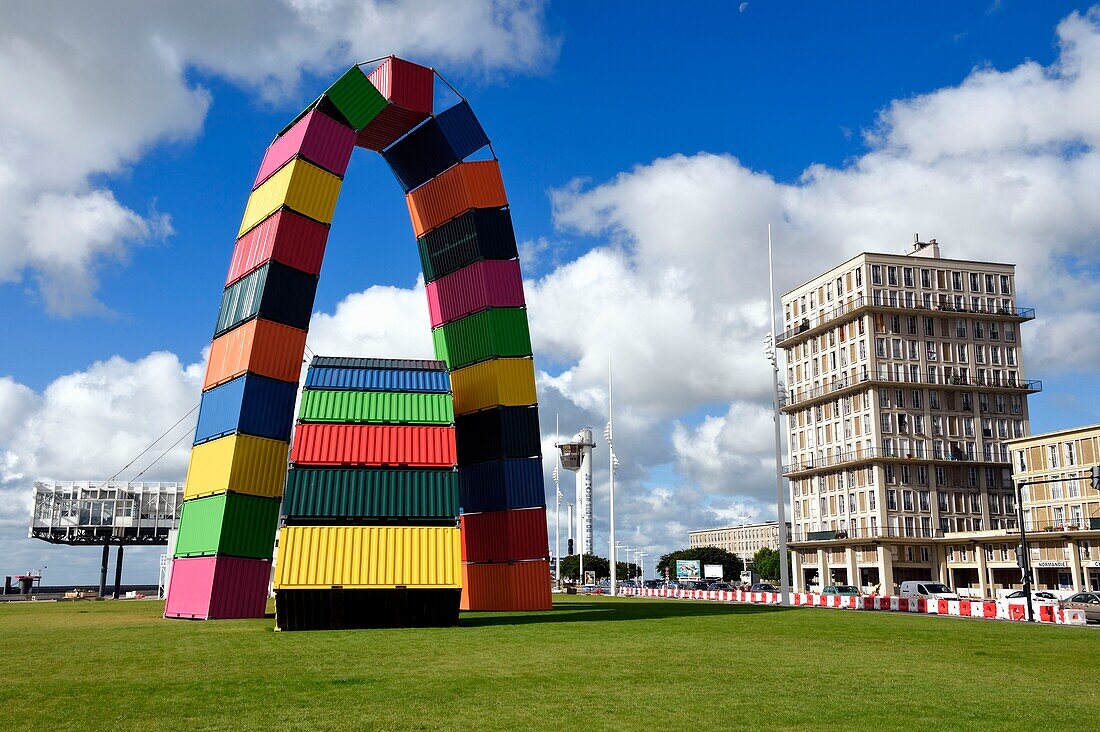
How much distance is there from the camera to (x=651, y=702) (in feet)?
47.0

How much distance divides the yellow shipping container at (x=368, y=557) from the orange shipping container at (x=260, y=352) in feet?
31.9

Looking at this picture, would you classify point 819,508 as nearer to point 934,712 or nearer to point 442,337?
point 442,337

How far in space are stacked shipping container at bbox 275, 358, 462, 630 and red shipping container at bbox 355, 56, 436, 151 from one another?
1601 cm

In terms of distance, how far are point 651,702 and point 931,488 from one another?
93.5 meters

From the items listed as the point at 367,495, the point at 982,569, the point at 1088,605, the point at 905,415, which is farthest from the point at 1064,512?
the point at 367,495

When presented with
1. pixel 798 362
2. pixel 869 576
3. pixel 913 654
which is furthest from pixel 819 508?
pixel 913 654

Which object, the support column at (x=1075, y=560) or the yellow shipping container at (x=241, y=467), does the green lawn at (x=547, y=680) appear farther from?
the support column at (x=1075, y=560)

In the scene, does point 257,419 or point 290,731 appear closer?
point 290,731

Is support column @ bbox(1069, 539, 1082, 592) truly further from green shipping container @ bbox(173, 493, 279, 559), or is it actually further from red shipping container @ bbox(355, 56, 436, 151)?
green shipping container @ bbox(173, 493, 279, 559)

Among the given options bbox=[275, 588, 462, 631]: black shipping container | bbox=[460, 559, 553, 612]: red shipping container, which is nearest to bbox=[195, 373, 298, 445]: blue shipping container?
bbox=[275, 588, 462, 631]: black shipping container

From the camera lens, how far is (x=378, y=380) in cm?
3816

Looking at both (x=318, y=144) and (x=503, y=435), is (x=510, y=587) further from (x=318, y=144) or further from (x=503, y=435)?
(x=318, y=144)

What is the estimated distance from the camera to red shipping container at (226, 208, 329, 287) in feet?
131

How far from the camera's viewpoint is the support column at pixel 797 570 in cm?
10856
